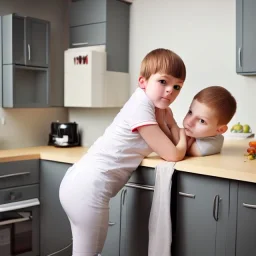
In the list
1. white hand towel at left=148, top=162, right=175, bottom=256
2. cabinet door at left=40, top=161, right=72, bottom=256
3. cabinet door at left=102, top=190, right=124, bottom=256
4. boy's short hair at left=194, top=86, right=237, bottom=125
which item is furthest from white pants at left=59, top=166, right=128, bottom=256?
cabinet door at left=40, top=161, right=72, bottom=256

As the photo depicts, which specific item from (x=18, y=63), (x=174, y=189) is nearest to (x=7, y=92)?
(x=18, y=63)

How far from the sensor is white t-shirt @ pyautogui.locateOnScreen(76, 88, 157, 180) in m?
1.70

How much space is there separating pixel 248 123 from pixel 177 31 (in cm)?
83

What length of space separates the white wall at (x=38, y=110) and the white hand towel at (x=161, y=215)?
1488 millimetres

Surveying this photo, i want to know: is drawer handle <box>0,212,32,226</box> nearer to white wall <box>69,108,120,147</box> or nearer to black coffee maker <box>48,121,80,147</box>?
black coffee maker <box>48,121,80,147</box>

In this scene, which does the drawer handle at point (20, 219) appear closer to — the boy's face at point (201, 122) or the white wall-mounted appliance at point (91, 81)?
the white wall-mounted appliance at point (91, 81)

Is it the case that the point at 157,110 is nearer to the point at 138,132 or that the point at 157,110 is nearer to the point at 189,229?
the point at 138,132

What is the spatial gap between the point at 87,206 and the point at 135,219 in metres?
0.40

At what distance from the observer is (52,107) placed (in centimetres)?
322

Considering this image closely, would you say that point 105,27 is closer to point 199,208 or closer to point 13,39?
point 13,39

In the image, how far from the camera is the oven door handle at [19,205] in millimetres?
2437

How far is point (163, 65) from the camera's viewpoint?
1692mm

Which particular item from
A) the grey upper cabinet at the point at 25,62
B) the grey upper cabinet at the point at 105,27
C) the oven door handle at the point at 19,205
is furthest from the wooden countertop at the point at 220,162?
the grey upper cabinet at the point at 105,27

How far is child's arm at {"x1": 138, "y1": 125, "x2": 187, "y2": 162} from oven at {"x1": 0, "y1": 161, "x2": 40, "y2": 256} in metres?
1.11
